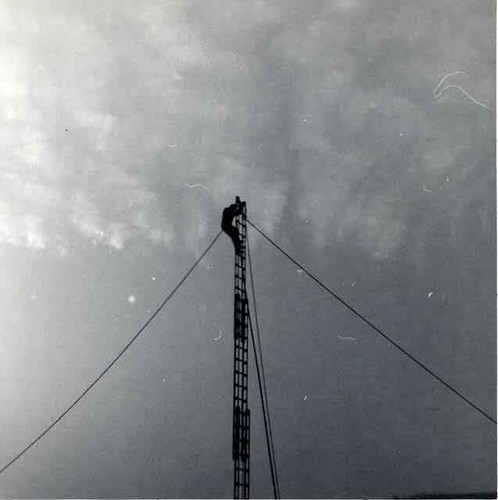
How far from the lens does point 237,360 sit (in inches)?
655

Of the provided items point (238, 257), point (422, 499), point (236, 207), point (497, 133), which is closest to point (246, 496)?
point (238, 257)

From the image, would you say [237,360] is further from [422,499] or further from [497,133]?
[422,499]

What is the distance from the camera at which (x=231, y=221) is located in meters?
17.2

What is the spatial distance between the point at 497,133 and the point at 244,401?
10.5m

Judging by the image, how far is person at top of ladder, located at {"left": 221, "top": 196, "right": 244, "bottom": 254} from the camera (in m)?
17.1

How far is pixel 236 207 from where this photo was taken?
56.6 feet

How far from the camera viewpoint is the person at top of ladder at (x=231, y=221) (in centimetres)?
1709

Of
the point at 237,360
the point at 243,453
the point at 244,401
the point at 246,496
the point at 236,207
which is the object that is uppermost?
the point at 236,207

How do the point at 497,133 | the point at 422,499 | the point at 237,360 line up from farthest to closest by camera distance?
the point at 422,499 < the point at 237,360 < the point at 497,133

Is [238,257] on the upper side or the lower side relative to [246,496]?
upper

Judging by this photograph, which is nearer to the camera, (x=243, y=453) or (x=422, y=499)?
(x=243, y=453)

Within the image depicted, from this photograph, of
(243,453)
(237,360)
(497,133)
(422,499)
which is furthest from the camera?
(422,499)

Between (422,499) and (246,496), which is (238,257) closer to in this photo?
(246,496)

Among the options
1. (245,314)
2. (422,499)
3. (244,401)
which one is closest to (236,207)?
(245,314)
